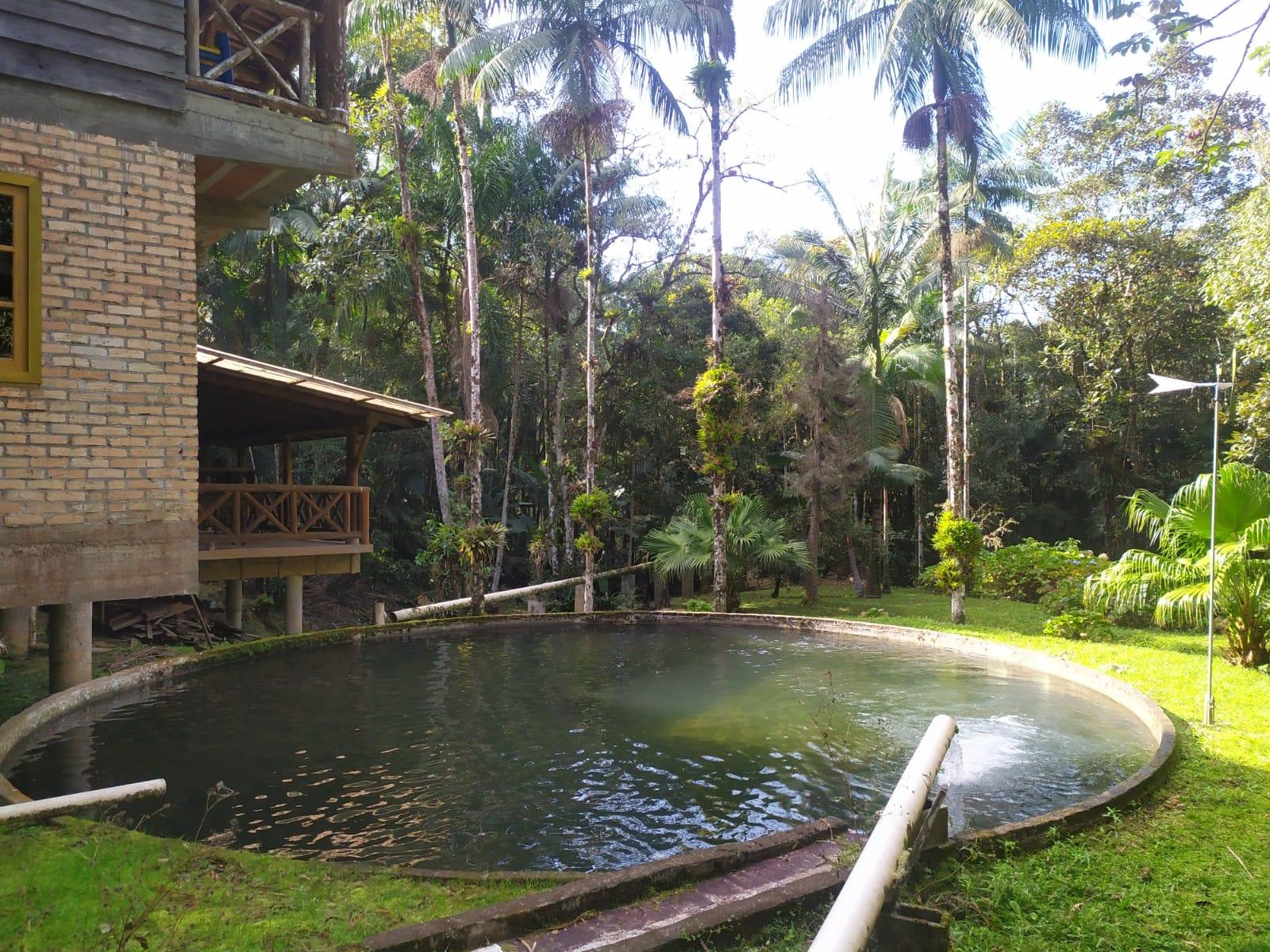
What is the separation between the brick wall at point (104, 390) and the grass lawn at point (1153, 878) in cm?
601

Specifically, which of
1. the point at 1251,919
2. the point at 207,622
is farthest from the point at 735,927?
the point at 207,622

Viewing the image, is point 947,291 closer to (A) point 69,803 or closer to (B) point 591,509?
(B) point 591,509

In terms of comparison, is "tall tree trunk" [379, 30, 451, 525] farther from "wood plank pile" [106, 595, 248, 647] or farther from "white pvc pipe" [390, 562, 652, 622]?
"wood plank pile" [106, 595, 248, 647]

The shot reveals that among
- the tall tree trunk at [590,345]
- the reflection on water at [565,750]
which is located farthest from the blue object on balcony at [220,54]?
the tall tree trunk at [590,345]

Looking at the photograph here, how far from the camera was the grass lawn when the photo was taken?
386cm

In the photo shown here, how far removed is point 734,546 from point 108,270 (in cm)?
1348

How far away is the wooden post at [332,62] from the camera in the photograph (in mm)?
8562

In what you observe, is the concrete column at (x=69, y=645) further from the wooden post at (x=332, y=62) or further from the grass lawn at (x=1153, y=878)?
the grass lawn at (x=1153, y=878)

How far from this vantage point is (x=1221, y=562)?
10125mm

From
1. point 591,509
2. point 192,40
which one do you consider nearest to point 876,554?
point 591,509

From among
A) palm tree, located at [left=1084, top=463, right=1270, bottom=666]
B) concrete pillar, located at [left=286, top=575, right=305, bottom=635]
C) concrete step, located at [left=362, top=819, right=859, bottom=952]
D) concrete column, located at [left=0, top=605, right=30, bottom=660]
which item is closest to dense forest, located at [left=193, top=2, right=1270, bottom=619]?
concrete pillar, located at [left=286, top=575, right=305, bottom=635]

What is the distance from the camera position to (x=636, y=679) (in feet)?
36.4

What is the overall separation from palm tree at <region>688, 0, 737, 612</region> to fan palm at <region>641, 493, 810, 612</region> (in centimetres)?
51

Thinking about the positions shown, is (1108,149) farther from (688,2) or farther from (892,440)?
(688,2)
